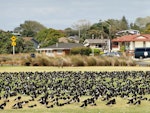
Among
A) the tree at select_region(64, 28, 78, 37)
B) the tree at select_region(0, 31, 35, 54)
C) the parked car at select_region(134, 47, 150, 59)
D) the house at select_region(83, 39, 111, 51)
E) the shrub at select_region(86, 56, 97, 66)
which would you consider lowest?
the shrub at select_region(86, 56, 97, 66)

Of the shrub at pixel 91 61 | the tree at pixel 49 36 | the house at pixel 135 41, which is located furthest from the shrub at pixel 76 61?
the tree at pixel 49 36

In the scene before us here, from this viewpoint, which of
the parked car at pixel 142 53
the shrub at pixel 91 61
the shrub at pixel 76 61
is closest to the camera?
the shrub at pixel 76 61

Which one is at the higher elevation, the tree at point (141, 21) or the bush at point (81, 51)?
the tree at point (141, 21)

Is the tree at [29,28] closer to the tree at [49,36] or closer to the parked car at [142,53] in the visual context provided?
the tree at [49,36]

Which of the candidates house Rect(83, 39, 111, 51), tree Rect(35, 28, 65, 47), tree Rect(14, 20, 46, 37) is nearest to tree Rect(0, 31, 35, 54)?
tree Rect(35, 28, 65, 47)

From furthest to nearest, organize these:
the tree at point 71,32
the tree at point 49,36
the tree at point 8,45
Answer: the tree at point 71,32
the tree at point 49,36
the tree at point 8,45

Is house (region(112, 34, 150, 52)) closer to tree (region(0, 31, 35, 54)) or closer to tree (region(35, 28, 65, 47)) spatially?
tree (region(35, 28, 65, 47))

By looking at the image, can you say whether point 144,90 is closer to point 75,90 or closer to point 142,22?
point 75,90

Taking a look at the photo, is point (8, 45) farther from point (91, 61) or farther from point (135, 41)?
point (91, 61)

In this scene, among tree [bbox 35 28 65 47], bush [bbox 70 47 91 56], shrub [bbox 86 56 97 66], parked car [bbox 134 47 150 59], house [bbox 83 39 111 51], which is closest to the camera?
shrub [bbox 86 56 97 66]

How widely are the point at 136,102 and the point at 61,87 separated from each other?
13.0 ft

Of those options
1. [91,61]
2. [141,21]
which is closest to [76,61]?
[91,61]

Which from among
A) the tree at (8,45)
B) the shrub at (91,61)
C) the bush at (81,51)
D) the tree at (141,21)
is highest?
the tree at (141,21)

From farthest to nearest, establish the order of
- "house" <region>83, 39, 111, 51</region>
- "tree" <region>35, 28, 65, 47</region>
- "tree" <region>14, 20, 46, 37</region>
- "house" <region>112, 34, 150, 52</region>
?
"tree" <region>14, 20, 46, 37</region>
"house" <region>83, 39, 111, 51</region>
"tree" <region>35, 28, 65, 47</region>
"house" <region>112, 34, 150, 52</region>
